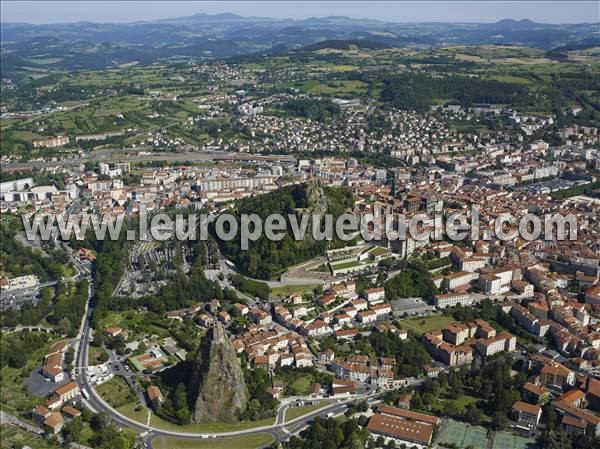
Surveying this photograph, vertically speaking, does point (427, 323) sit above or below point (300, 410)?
above

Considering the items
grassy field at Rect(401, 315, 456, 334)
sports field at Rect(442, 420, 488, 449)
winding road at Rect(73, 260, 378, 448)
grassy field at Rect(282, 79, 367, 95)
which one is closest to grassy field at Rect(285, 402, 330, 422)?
winding road at Rect(73, 260, 378, 448)

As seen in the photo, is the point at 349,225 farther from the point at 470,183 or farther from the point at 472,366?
the point at 470,183

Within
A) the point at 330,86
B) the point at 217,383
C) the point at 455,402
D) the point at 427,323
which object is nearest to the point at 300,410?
the point at 217,383

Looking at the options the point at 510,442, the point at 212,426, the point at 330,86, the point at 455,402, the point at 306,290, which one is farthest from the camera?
the point at 330,86

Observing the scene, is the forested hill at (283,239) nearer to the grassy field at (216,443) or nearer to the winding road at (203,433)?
the winding road at (203,433)

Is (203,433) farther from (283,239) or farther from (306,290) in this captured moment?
(283,239)

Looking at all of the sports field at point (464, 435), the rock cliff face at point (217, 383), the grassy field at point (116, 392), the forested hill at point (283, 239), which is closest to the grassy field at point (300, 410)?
the rock cliff face at point (217, 383)
